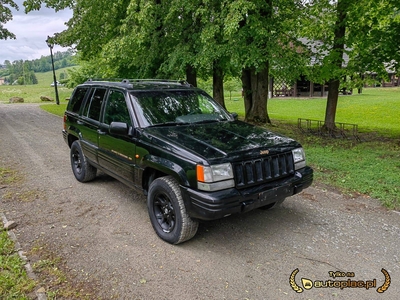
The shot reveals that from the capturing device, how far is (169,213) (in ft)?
12.6

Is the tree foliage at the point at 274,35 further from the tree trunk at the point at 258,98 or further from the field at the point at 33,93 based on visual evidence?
the field at the point at 33,93

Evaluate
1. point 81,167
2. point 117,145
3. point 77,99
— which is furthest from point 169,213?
point 77,99

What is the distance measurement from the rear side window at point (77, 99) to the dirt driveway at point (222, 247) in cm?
164

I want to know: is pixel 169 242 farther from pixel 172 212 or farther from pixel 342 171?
pixel 342 171

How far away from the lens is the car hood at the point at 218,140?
138 inches

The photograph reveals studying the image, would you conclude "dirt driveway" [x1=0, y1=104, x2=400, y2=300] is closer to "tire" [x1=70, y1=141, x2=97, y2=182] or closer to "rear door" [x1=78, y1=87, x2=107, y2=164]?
"tire" [x1=70, y1=141, x2=97, y2=182]

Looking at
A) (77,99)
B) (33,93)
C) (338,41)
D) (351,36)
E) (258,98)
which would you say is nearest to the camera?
(77,99)

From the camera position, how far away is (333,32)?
29.9 ft

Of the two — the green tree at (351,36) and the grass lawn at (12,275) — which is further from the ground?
the green tree at (351,36)

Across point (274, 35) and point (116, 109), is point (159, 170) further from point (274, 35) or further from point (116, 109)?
point (274, 35)

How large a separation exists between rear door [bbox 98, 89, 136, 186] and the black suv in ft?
0.05

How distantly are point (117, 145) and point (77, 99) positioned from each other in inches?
85.5

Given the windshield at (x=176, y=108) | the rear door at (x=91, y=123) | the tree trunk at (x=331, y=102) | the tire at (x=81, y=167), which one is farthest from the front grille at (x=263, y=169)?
the tree trunk at (x=331, y=102)

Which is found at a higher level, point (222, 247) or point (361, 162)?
point (361, 162)
